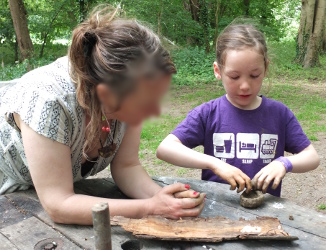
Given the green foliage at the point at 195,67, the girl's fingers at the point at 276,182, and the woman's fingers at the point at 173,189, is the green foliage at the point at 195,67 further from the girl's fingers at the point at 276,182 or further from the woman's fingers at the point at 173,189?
the woman's fingers at the point at 173,189

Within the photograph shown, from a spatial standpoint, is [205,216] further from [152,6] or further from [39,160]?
[152,6]

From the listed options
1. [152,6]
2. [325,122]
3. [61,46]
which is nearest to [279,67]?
[152,6]

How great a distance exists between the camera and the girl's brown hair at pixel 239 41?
1702 mm

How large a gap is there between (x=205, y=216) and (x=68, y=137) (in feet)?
1.82

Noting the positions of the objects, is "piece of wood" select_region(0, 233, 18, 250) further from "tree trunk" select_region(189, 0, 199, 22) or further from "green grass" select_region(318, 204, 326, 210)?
"tree trunk" select_region(189, 0, 199, 22)

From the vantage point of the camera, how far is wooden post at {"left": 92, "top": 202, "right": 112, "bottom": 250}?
64 centimetres

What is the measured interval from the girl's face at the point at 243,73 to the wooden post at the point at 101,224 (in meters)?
1.10

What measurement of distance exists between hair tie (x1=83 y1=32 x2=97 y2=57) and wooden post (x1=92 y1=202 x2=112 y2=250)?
0.87ft

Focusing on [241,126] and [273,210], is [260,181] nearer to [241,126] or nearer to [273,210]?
[273,210]

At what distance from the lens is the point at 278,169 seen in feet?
4.78

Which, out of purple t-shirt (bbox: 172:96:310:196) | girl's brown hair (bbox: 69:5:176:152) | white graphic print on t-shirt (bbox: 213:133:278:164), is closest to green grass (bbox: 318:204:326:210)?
purple t-shirt (bbox: 172:96:310:196)

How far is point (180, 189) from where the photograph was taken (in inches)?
50.0

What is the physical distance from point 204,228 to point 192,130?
2.29ft

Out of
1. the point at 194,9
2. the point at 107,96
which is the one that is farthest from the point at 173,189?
the point at 194,9
